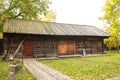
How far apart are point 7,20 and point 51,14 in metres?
23.9

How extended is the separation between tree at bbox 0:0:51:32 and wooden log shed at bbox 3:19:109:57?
3.21 metres

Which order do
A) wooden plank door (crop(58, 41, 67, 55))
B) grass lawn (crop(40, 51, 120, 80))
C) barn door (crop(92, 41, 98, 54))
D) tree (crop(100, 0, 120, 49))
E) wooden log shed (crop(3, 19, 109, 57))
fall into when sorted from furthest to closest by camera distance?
tree (crop(100, 0, 120, 49)) < barn door (crop(92, 41, 98, 54)) < wooden plank door (crop(58, 41, 67, 55)) < wooden log shed (crop(3, 19, 109, 57)) < grass lawn (crop(40, 51, 120, 80))

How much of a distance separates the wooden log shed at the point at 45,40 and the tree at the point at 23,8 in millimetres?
3209

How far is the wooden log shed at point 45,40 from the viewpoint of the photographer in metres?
17.9

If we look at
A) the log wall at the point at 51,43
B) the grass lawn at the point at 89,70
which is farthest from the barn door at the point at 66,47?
the grass lawn at the point at 89,70

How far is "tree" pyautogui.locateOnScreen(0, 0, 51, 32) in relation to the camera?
76.9 ft

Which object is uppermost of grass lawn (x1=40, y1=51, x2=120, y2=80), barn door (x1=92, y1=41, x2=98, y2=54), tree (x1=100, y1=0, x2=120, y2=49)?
Answer: tree (x1=100, y1=0, x2=120, y2=49)

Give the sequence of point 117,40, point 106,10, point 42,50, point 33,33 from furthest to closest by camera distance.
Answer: point 117,40, point 106,10, point 42,50, point 33,33

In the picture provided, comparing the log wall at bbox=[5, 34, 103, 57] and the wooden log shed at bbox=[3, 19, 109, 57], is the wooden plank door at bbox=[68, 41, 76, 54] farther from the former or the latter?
the log wall at bbox=[5, 34, 103, 57]

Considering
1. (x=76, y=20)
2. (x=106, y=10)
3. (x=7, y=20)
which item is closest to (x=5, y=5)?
(x=7, y=20)

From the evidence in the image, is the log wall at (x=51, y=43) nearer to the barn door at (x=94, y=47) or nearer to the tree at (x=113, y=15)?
the barn door at (x=94, y=47)

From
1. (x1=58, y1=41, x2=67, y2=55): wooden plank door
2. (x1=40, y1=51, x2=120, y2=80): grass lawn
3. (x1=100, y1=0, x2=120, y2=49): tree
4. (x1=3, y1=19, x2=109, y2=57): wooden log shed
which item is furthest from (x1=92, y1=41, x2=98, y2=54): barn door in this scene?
(x1=40, y1=51, x2=120, y2=80): grass lawn

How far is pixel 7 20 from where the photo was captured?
20.1m

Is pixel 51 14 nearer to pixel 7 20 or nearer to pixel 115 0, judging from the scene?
pixel 115 0
